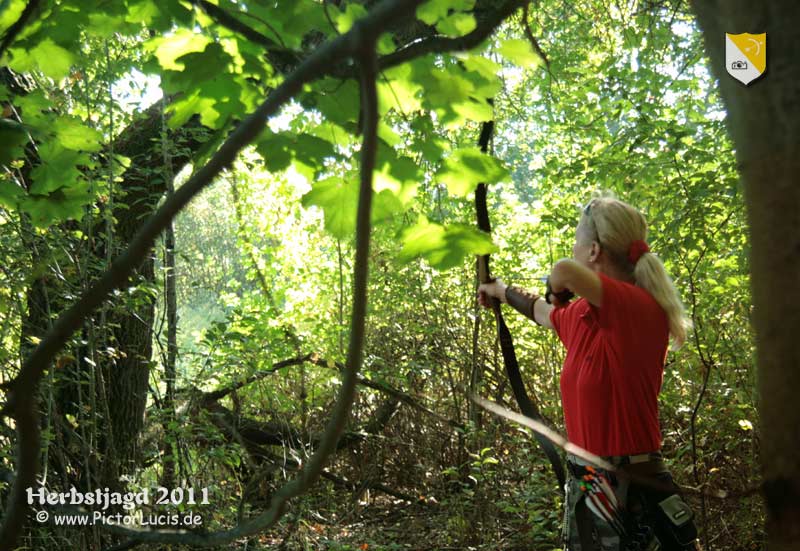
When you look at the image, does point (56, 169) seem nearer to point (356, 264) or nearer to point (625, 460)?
point (356, 264)

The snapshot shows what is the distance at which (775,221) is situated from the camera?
0.48m

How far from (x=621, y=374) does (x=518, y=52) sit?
3.60 ft

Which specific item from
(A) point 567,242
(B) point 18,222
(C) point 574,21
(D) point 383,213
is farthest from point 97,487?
(C) point 574,21

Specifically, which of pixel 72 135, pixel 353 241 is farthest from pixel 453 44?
pixel 353 241

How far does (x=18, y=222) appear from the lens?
111 inches

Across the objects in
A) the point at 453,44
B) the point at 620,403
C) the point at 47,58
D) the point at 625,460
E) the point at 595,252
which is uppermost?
the point at 47,58

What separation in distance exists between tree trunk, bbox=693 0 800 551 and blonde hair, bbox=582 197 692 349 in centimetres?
162

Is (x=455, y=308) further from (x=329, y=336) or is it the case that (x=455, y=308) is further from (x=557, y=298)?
(x=557, y=298)

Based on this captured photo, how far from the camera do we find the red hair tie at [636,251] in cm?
218

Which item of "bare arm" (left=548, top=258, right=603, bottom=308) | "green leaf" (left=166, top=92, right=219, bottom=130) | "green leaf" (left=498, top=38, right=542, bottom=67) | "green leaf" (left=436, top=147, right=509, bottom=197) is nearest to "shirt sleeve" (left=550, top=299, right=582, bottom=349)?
"bare arm" (left=548, top=258, right=603, bottom=308)

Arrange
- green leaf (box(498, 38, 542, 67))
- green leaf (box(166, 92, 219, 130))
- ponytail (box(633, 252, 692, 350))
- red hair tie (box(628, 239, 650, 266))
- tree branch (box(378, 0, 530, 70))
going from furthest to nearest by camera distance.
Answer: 1. red hair tie (box(628, 239, 650, 266))
2. ponytail (box(633, 252, 692, 350))
3. green leaf (box(166, 92, 219, 130))
4. green leaf (box(498, 38, 542, 67))
5. tree branch (box(378, 0, 530, 70))

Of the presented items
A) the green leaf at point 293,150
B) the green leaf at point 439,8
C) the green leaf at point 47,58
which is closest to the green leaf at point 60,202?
the green leaf at point 47,58

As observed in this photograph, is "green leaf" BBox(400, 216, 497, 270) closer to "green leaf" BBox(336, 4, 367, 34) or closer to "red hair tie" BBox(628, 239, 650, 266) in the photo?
"green leaf" BBox(336, 4, 367, 34)

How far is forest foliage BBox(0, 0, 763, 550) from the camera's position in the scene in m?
1.29
